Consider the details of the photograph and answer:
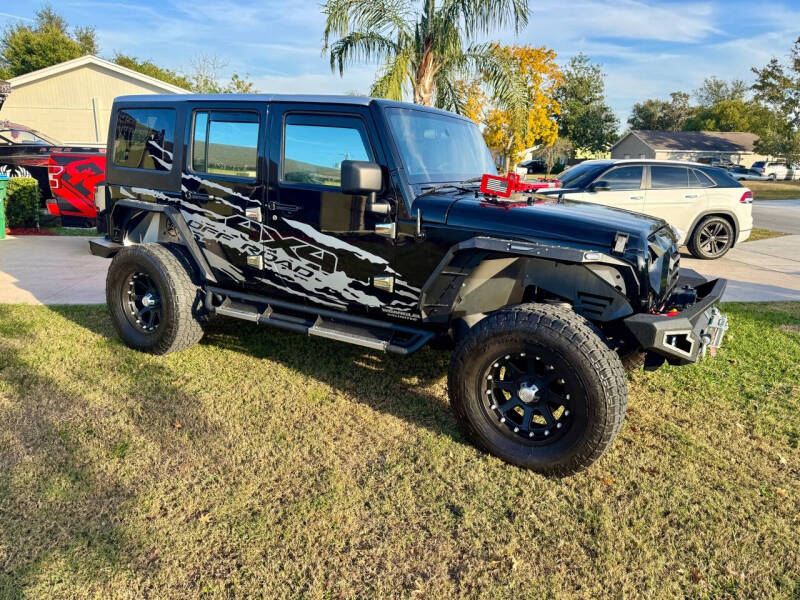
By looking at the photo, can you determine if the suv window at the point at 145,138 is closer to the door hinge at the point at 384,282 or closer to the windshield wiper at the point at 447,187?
the door hinge at the point at 384,282

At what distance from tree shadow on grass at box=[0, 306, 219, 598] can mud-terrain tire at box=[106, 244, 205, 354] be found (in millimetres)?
207

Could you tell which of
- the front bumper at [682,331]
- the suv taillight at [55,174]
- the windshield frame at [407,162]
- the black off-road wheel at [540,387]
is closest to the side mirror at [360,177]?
the windshield frame at [407,162]

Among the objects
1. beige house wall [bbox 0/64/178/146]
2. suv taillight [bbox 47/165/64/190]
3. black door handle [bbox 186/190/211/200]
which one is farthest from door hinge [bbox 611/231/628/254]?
beige house wall [bbox 0/64/178/146]

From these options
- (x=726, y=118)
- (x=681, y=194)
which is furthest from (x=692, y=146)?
(x=681, y=194)

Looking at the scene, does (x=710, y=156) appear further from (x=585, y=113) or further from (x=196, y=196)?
(x=196, y=196)

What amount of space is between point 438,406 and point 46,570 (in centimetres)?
239

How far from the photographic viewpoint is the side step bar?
3658mm

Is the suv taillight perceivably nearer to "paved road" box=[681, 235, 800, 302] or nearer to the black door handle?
the black door handle

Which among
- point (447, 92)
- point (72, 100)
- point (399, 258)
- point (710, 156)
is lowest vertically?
point (399, 258)

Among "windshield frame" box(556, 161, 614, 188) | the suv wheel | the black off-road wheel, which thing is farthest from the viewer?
the suv wheel

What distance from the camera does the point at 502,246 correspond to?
317cm

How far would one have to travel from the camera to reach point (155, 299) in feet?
15.0

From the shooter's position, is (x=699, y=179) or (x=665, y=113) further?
(x=665, y=113)

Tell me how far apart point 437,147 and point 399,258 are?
94cm
